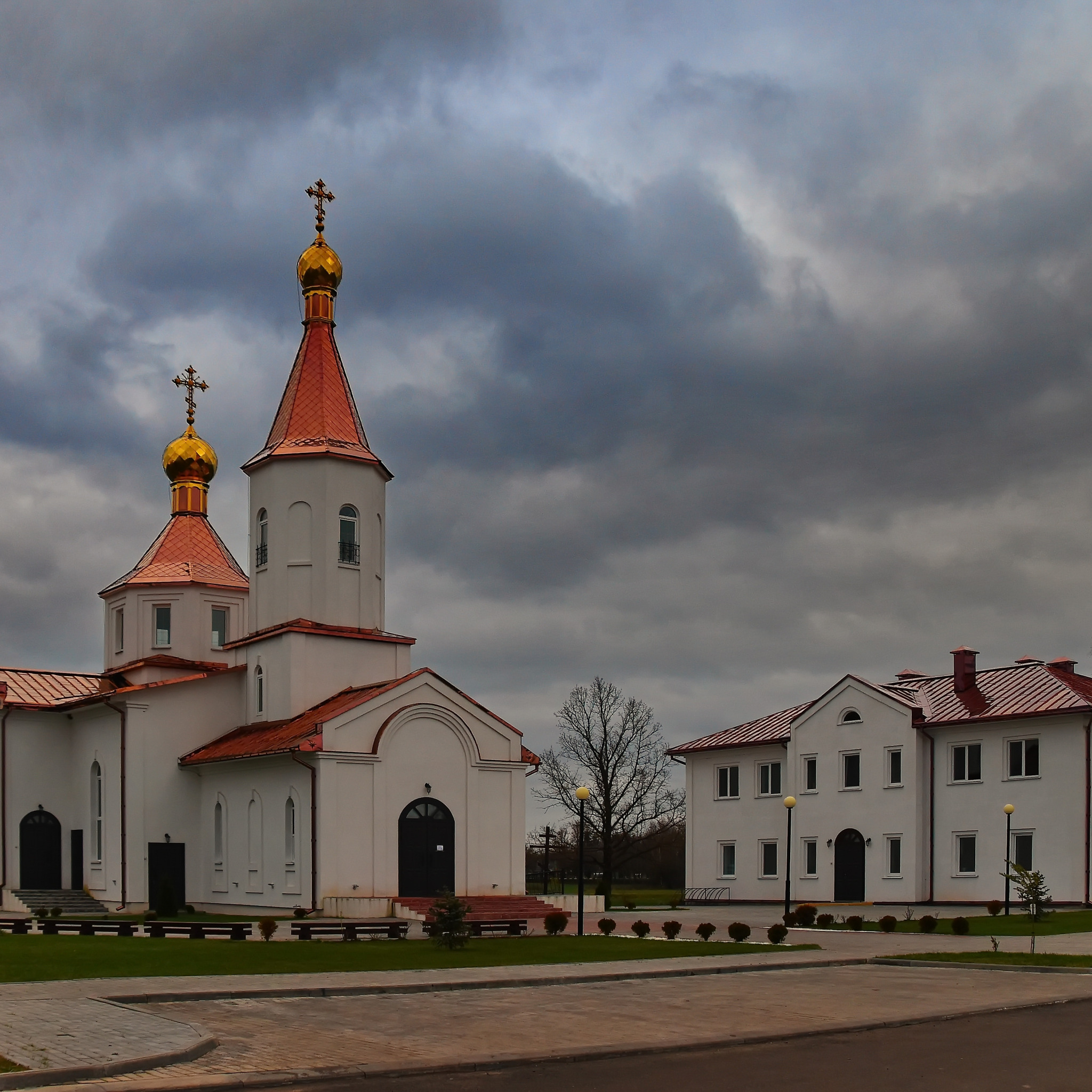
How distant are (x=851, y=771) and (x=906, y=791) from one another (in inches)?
→ 92.1

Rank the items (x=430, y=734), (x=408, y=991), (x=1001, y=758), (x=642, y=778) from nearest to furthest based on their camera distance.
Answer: (x=408, y=991)
(x=430, y=734)
(x=1001, y=758)
(x=642, y=778)

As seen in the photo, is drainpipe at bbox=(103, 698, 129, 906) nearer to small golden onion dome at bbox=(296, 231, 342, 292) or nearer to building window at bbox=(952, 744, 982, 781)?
small golden onion dome at bbox=(296, 231, 342, 292)

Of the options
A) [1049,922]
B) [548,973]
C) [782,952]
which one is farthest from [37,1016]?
[1049,922]

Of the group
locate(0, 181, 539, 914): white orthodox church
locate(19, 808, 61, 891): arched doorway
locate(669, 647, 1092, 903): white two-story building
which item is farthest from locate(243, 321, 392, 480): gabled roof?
locate(669, 647, 1092, 903): white two-story building

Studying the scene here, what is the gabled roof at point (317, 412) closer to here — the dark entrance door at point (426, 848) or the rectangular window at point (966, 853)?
the dark entrance door at point (426, 848)

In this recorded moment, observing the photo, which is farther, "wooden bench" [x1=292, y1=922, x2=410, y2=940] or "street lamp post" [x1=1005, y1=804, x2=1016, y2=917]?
"street lamp post" [x1=1005, y1=804, x2=1016, y2=917]

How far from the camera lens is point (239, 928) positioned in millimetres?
24453

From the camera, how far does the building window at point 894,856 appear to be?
4303 centimetres

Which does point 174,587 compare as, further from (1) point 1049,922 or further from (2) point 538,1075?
(2) point 538,1075

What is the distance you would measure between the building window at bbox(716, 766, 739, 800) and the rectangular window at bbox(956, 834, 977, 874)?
913 centimetres

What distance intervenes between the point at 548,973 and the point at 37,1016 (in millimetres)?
7638

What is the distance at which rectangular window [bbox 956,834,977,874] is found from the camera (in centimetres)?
4166

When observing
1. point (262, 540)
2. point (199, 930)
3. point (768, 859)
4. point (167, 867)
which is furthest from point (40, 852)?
point (768, 859)

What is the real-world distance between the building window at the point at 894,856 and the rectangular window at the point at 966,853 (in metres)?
1.82
